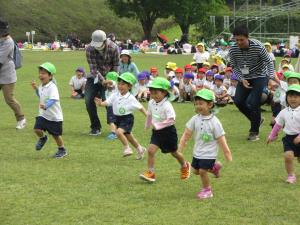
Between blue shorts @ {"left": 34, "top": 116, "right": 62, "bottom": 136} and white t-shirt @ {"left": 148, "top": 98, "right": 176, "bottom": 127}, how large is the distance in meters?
1.88

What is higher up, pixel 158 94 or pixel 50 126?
pixel 158 94

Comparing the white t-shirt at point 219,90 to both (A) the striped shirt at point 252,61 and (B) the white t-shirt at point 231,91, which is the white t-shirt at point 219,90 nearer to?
(B) the white t-shirt at point 231,91

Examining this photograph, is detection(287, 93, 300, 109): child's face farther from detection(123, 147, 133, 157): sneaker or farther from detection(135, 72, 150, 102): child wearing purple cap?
detection(135, 72, 150, 102): child wearing purple cap

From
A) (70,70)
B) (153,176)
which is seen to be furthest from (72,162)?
(70,70)

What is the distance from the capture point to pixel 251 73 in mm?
10461

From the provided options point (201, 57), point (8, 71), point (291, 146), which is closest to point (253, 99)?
point (291, 146)

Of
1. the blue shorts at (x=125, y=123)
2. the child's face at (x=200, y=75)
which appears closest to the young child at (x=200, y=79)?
the child's face at (x=200, y=75)

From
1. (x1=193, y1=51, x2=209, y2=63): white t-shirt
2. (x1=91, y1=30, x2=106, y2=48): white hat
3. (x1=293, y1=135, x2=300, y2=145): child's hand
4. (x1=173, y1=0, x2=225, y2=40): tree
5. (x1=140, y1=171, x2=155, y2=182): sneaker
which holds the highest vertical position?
(x1=173, y1=0, x2=225, y2=40): tree

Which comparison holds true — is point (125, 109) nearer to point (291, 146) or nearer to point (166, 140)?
point (166, 140)

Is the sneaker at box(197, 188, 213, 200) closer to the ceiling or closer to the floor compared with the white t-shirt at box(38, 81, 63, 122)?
closer to the floor

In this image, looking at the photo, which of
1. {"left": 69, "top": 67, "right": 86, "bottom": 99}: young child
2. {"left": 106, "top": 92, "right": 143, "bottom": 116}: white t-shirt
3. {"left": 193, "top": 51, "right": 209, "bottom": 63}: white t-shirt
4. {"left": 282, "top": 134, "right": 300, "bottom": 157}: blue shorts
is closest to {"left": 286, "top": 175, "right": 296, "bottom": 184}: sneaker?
{"left": 282, "top": 134, "right": 300, "bottom": 157}: blue shorts

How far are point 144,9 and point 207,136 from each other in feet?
202

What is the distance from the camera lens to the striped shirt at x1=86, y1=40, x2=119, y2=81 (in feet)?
35.6

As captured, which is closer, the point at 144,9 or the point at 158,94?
the point at 158,94
